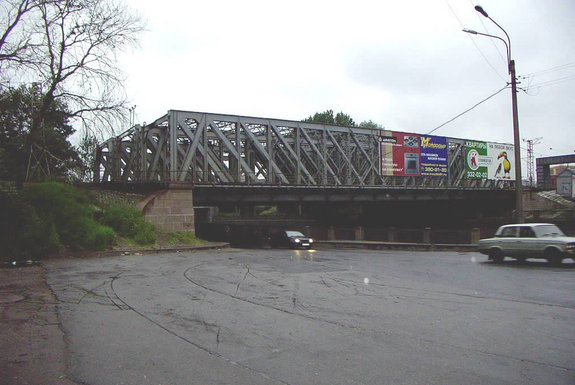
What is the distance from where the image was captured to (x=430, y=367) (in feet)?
17.6

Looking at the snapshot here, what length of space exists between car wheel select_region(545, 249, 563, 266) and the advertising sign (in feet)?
100

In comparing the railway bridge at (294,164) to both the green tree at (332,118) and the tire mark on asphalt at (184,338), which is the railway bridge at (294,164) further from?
the green tree at (332,118)

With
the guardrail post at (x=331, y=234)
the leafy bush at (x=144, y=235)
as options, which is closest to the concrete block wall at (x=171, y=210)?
the leafy bush at (x=144, y=235)

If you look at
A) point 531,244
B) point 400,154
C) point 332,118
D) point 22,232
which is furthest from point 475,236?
point 332,118

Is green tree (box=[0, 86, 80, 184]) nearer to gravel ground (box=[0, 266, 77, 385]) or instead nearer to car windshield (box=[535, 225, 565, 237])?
gravel ground (box=[0, 266, 77, 385])

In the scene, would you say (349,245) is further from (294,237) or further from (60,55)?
(60,55)

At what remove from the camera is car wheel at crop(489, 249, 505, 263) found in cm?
1832

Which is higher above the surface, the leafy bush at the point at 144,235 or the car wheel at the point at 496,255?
the leafy bush at the point at 144,235

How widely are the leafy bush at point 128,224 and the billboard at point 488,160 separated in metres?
39.2

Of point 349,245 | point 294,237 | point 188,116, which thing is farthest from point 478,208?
point 188,116

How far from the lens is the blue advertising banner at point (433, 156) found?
49375 mm

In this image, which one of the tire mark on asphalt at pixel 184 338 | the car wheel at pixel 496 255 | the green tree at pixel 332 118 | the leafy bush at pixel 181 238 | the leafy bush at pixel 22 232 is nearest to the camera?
the tire mark on asphalt at pixel 184 338

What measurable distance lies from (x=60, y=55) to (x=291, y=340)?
72.1ft

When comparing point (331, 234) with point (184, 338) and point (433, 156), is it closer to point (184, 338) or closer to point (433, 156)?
point (433, 156)
